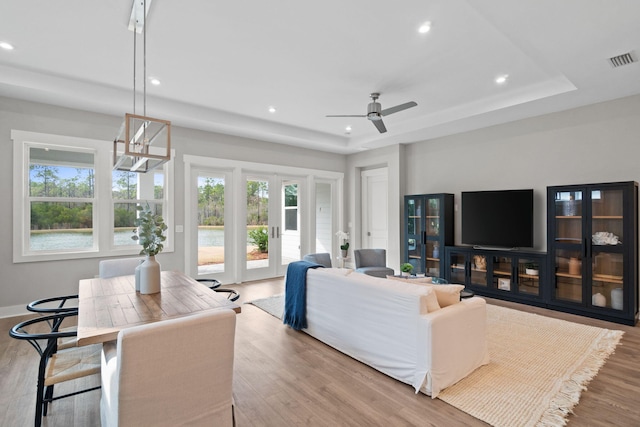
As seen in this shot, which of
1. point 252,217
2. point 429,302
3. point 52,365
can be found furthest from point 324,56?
point 252,217

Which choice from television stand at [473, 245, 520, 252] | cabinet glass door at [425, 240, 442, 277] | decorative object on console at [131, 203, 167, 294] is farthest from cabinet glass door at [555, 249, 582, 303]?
decorative object on console at [131, 203, 167, 294]

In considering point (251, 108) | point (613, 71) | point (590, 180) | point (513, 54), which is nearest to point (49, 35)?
point (251, 108)

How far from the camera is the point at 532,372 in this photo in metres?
2.63

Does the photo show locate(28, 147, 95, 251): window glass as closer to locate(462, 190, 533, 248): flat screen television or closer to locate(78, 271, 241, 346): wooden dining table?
locate(78, 271, 241, 346): wooden dining table

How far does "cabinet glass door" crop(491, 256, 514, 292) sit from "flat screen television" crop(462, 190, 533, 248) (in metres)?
0.23

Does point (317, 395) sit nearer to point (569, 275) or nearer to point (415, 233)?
point (569, 275)

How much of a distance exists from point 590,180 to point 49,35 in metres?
6.32

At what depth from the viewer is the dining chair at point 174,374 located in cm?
137

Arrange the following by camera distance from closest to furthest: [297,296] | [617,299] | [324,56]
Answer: [324,56], [297,296], [617,299]

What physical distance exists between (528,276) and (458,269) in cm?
104

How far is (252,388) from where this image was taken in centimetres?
245

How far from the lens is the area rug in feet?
6.98

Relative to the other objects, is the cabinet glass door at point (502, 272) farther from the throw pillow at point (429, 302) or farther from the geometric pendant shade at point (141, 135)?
the geometric pendant shade at point (141, 135)

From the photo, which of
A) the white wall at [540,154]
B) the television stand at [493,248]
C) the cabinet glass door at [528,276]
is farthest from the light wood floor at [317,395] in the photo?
the white wall at [540,154]
